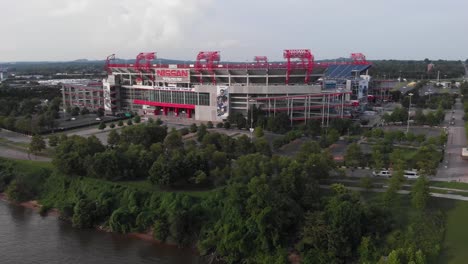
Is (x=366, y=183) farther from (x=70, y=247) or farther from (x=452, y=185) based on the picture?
(x=70, y=247)

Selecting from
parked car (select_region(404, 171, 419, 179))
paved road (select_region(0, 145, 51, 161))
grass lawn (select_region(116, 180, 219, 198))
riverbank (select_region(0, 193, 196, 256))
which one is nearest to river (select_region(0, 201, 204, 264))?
riverbank (select_region(0, 193, 196, 256))

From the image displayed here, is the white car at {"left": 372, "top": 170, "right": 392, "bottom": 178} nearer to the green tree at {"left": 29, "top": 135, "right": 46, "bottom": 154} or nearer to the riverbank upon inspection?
the riverbank

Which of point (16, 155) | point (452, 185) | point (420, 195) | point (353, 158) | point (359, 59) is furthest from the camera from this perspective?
point (359, 59)

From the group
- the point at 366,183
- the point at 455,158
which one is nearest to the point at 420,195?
the point at 366,183

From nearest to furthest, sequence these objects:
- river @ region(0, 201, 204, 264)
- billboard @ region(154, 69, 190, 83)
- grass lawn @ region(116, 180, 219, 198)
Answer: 1. river @ region(0, 201, 204, 264)
2. grass lawn @ region(116, 180, 219, 198)
3. billboard @ region(154, 69, 190, 83)

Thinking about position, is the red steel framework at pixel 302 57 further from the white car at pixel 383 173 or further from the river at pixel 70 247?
the river at pixel 70 247

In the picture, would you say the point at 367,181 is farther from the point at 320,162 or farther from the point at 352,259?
the point at 352,259
